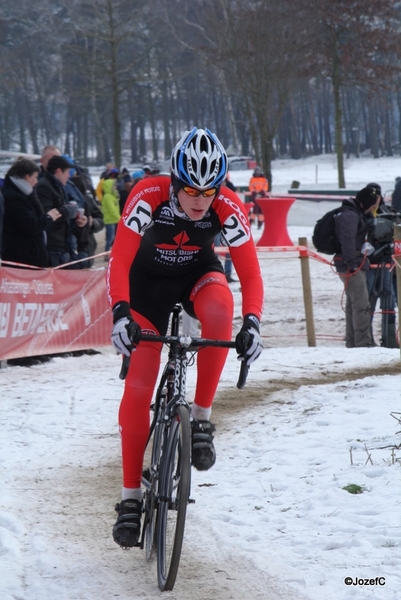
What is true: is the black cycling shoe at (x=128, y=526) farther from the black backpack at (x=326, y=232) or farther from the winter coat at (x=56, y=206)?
the black backpack at (x=326, y=232)

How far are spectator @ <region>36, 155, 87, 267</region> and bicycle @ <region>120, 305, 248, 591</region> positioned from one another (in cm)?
588

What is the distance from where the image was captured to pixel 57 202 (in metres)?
9.97

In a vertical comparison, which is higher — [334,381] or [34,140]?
[34,140]

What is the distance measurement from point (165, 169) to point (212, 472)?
64.1 metres

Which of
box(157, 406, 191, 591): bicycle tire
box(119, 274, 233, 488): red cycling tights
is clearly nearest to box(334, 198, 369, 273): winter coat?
box(119, 274, 233, 488): red cycling tights

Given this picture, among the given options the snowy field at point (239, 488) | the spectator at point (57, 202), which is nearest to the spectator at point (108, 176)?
the spectator at point (57, 202)

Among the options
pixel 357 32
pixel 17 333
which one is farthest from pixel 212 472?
pixel 357 32

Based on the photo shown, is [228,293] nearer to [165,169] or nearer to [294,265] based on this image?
[294,265]

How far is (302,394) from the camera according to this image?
7965 mm

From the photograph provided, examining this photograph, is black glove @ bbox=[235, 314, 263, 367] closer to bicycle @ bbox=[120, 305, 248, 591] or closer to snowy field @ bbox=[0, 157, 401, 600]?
bicycle @ bbox=[120, 305, 248, 591]

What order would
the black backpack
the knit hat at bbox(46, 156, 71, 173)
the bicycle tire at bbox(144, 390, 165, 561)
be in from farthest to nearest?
the black backpack
the knit hat at bbox(46, 156, 71, 173)
the bicycle tire at bbox(144, 390, 165, 561)

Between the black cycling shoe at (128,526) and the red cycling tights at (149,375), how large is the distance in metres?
0.12

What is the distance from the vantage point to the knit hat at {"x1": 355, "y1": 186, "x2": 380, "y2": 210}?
36.0ft

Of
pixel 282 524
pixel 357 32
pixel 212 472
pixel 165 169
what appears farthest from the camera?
pixel 165 169
